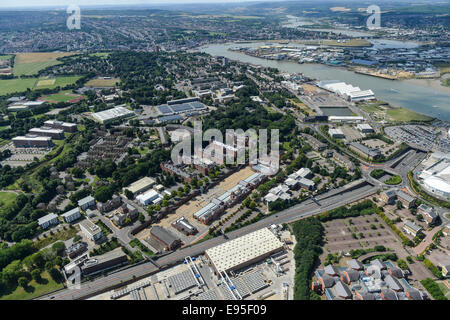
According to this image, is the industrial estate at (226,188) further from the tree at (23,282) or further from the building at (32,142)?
the tree at (23,282)

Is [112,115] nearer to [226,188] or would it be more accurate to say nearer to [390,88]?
[226,188]

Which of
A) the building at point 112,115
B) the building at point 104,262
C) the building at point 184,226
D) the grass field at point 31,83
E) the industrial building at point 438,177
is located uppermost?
the grass field at point 31,83

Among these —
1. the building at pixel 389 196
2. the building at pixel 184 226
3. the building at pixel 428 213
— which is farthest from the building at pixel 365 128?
the building at pixel 184 226

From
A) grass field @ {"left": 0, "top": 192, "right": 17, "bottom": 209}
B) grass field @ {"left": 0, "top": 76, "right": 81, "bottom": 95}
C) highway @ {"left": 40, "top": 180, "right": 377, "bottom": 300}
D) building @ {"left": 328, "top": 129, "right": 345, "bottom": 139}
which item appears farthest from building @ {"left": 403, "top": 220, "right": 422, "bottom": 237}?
grass field @ {"left": 0, "top": 76, "right": 81, "bottom": 95}

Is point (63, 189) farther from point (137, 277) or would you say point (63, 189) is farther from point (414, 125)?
point (414, 125)
